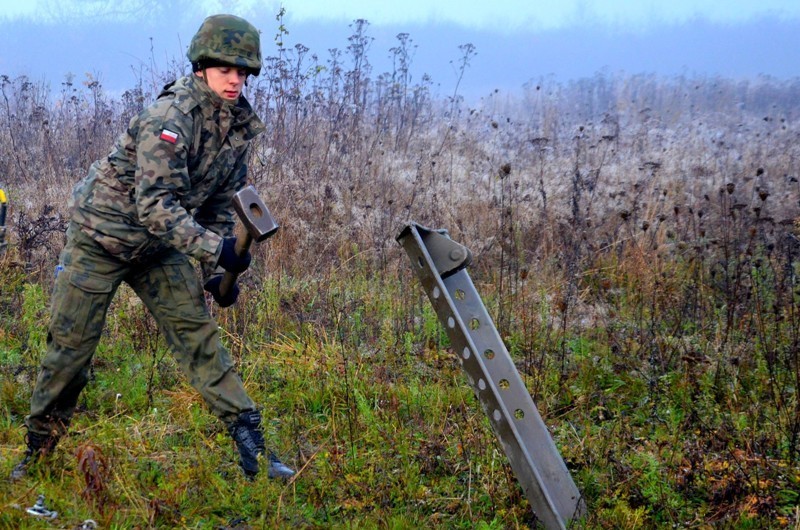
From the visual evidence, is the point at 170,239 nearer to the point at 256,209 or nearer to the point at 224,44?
the point at 256,209

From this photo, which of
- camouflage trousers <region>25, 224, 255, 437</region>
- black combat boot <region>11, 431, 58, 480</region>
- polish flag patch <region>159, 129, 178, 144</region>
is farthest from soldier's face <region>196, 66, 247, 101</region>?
black combat boot <region>11, 431, 58, 480</region>

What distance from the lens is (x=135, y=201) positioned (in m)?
3.25

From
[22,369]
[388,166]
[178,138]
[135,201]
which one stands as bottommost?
[22,369]

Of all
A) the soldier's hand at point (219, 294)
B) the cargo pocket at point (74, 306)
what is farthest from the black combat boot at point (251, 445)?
the cargo pocket at point (74, 306)

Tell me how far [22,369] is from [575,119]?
10436 mm

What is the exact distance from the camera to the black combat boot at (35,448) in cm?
341

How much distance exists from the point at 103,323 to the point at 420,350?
6.80 ft

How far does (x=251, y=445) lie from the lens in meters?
3.43

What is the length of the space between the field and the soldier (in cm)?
29

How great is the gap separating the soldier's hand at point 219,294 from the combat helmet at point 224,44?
953 millimetres

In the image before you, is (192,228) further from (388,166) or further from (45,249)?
(388,166)

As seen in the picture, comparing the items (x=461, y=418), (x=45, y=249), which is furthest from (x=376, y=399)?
(x=45, y=249)

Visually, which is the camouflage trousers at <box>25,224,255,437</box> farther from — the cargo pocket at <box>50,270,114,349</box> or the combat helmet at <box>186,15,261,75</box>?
the combat helmet at <box>186,15,261,75</box>

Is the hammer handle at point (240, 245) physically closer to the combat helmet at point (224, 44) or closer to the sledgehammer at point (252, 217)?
the sledgehammer at point (252, 217)
